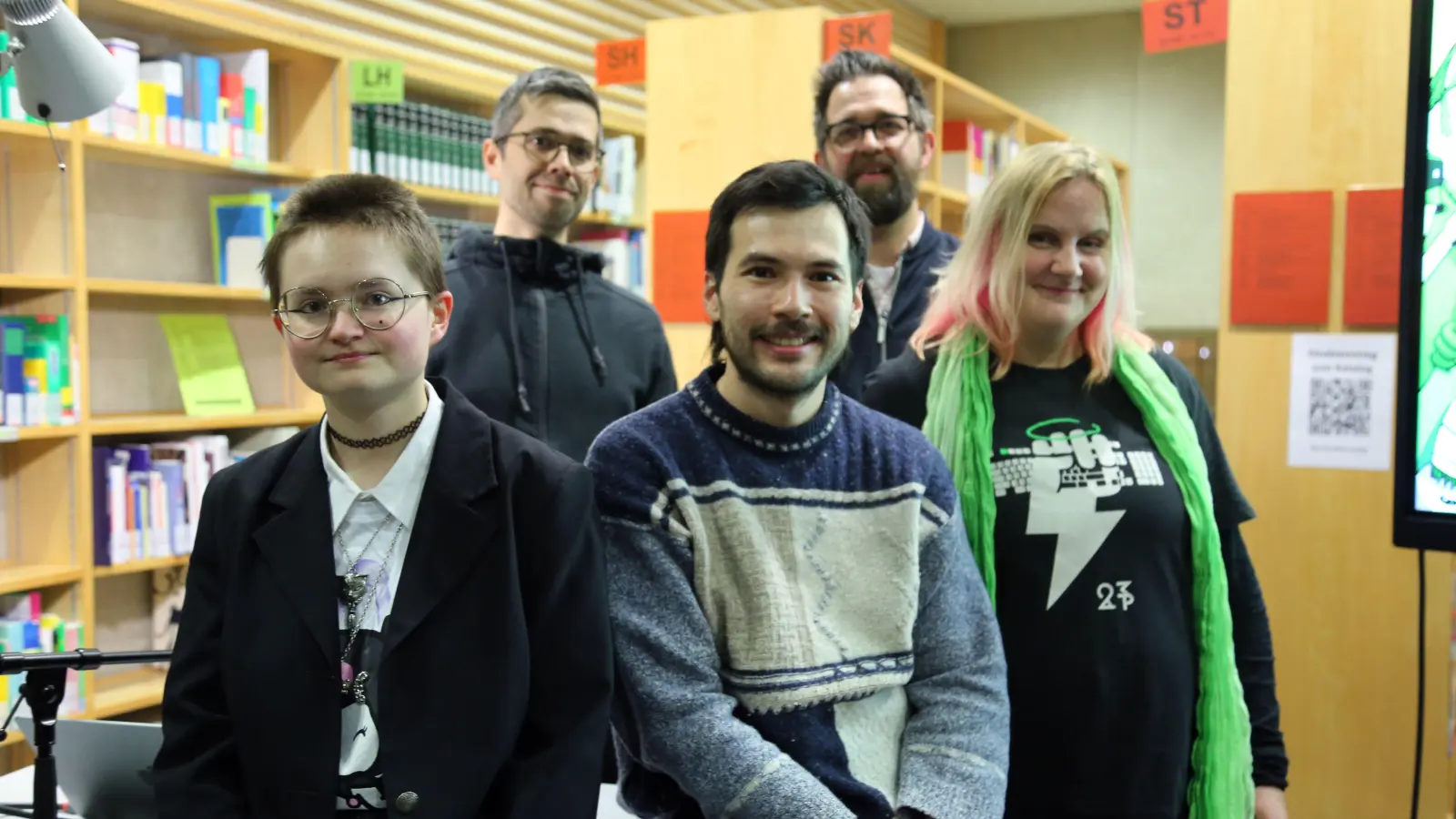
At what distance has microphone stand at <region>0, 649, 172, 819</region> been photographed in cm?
153

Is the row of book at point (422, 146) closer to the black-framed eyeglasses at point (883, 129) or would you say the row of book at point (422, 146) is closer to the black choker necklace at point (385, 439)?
the black-framed eyeglasses at point (883, 129)

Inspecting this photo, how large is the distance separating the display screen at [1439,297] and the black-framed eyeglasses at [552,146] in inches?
62.4

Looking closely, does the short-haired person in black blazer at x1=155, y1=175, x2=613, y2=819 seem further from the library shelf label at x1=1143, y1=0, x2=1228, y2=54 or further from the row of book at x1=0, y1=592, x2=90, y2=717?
the library shelf label at x1=1143, y1=0, x2=1228, y2=54

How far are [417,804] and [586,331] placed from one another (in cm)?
134

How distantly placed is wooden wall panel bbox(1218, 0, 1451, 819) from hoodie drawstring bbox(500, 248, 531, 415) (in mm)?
1953

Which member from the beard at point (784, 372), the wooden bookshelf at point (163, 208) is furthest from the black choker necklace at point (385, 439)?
the wooden bookshelf at point (163, 208)

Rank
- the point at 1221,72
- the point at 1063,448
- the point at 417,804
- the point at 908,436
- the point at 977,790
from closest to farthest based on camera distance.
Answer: the point at 417,804 < the point at 977,790 < the point at 908,436 < the point at 1063,448 < the point at 1221,72

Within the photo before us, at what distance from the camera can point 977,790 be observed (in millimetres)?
1570

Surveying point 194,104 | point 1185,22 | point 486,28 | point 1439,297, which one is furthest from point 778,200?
point 486,28

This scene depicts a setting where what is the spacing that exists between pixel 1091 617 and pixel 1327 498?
1698mm

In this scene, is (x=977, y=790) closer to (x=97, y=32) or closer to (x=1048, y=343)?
(x=1048, y=343)

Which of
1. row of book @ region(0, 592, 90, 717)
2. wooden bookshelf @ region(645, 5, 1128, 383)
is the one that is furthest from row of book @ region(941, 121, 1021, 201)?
row of book @ region(0, 592, 90, 717)

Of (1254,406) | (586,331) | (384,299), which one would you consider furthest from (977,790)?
(1254,406)

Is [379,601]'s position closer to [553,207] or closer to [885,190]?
[553,207]
